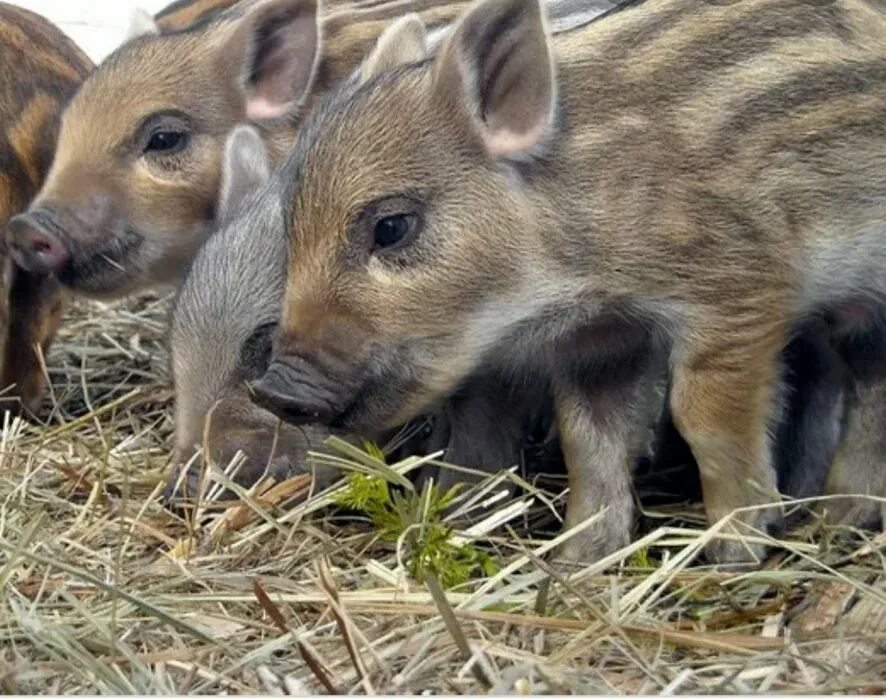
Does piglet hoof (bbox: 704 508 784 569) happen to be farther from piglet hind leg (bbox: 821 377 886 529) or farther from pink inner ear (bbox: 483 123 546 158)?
pink inner ear (bbox: 483 123 546 158)

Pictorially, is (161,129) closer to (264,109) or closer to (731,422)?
(264,109)

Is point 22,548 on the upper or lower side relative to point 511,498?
upper

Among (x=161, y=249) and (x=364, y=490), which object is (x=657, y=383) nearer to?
(x=364, y=490)

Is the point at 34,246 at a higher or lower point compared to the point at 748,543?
higher

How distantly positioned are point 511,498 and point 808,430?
677 mm

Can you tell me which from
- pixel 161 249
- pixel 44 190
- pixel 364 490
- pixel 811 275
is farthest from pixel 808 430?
pixel 44 190

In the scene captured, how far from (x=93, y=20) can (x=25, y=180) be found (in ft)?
5.19

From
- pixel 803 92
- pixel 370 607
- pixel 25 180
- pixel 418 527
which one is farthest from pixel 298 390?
pixel 25 180

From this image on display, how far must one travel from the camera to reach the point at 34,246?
376cm

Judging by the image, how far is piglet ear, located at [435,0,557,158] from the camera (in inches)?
113

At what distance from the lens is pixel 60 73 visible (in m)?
4.36

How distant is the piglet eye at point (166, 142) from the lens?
3.96 meters

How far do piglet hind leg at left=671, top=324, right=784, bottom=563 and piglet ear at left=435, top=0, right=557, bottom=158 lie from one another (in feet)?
1.63

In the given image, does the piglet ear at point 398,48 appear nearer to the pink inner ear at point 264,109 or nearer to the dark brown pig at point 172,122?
the dark brown pig at point 172,122
